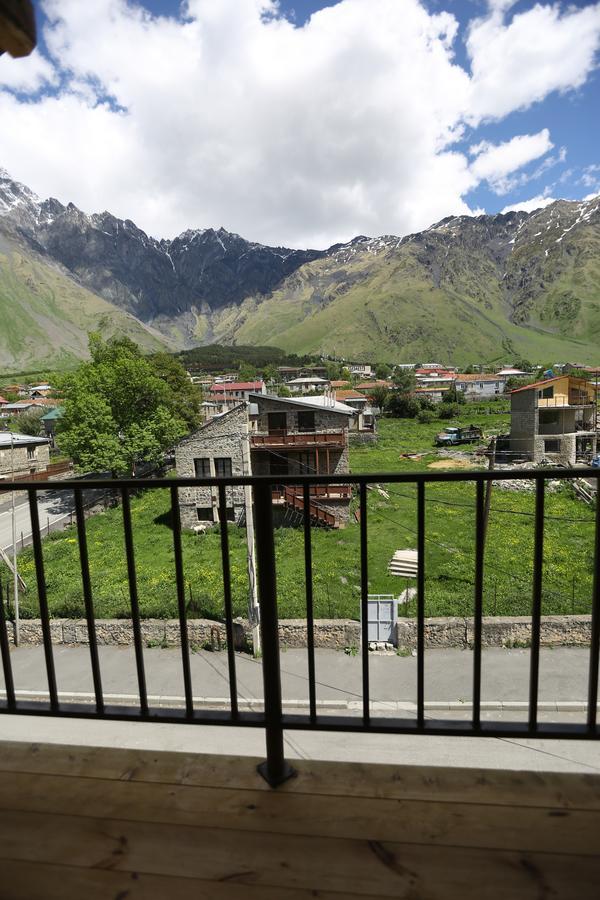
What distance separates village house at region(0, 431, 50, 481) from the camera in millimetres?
24422

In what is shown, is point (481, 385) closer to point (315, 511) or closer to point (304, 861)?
point (315, 511)

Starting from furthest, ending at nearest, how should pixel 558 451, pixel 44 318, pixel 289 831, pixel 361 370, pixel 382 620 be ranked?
pixel 44 318 → pixel 361 370 → pixel 558 451 → pixel 382 620 → pixel 289 831

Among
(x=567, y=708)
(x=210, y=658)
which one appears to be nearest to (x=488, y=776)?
(x=567, y=708)

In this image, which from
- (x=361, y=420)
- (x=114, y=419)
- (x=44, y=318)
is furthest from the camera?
(x=44, y=318)

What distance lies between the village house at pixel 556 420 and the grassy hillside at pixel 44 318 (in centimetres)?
11760

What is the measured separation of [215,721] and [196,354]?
131 metres

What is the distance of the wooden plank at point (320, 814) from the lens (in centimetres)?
127

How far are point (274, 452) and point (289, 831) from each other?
648 inches

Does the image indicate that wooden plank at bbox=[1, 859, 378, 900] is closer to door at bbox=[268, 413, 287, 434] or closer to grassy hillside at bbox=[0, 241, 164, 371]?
door at bbox=[268, 413, 287, 434]

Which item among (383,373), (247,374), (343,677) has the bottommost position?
(343,677)

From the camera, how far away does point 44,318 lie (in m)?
154

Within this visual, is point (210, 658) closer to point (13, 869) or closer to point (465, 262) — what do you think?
point (13, 869)

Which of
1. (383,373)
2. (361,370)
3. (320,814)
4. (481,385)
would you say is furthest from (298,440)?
(361,370)

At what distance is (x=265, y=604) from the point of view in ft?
5.09
